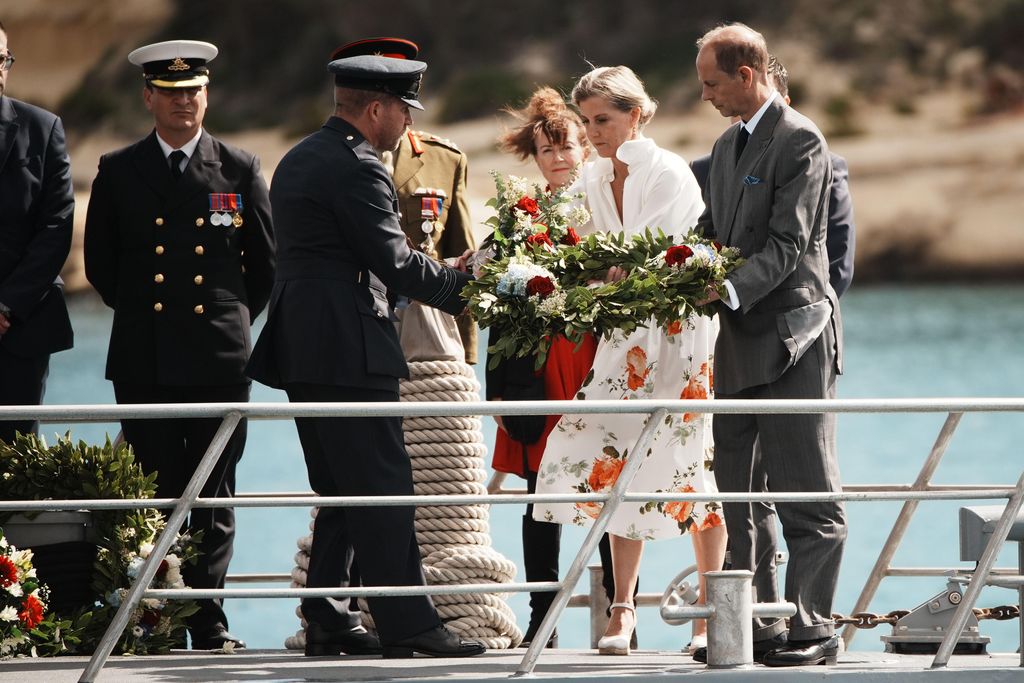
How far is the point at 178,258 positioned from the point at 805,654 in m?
2.52

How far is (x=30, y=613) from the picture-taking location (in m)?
5.24

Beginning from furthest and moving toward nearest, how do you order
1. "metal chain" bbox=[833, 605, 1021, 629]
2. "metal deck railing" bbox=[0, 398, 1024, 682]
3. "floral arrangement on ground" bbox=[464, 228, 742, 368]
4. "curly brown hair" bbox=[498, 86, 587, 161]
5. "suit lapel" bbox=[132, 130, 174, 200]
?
"curly brown hair" bbox=[498, 86, 587, 161], "suit lapel" bbox=[132, 130, 174, 200], "metal chain" bbox=[833, 605, 1021, 629], "floral arrangement on ground" bbox=[464, 228, 742, 368], "metal deck railing" bbox=[0, 398, 1024, 682]

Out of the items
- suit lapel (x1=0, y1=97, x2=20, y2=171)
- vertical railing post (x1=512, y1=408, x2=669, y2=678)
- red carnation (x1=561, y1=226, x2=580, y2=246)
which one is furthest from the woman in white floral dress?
suit lapel (x1=0, y1=97, x2=20, y2=171)

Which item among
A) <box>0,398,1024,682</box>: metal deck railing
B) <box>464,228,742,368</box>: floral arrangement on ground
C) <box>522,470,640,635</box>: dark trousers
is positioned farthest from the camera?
<box>522,470,640,635</box>: dark trousers

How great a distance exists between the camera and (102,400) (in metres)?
32.1

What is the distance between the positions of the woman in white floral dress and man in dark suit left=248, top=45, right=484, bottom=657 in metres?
0.70

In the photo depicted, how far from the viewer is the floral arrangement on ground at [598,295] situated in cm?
508

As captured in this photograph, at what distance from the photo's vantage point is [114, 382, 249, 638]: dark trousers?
577 centimetres

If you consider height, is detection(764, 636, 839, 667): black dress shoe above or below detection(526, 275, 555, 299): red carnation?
below

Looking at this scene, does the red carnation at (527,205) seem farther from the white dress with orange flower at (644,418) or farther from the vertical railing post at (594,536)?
the vertical railing post at (594,536)

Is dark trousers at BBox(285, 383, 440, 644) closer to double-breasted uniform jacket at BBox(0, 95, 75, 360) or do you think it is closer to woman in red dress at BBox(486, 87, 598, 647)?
woman in red dress at BBox(486, 87, 598, 647)

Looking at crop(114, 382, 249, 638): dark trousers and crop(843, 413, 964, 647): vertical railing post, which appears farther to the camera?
crop(114, 382, 249, 638): dark trousers

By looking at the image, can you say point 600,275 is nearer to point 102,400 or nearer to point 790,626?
point 790,626

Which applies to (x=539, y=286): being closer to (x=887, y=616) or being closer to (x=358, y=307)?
(x=358, y=307)
